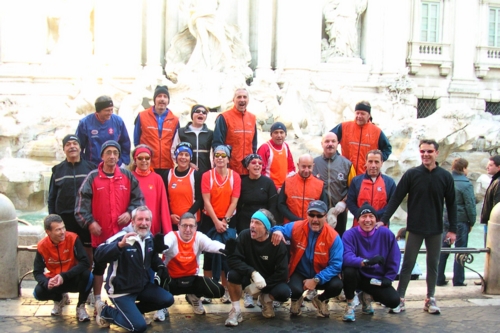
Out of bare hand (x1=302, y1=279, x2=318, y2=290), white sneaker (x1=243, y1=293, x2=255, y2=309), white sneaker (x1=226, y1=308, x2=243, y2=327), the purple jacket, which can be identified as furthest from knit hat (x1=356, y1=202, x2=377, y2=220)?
white sneaker (x1=226, y1=308, x2=243, y2=327)

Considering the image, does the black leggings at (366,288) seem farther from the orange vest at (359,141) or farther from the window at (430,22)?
the window at (430,22)

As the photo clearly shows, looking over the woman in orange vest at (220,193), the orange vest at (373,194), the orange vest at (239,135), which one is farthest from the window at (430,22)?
the woman in orange vest at (220,193)

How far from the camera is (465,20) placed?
65.3 feet

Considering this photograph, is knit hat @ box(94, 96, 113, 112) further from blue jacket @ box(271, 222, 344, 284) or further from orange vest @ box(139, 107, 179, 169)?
blue jacket @ box(271, 222, 344, 284)

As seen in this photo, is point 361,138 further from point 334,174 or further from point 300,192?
point 300,192

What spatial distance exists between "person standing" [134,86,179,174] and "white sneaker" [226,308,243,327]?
2.27 metres

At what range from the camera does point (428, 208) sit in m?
6.32

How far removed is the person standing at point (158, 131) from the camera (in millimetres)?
7445

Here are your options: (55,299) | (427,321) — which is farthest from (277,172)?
(55,299)

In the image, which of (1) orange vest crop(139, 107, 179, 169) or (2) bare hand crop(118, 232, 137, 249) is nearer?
(2) bare hand crop(118, 232, 137, 249)

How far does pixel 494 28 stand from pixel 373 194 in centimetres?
1628

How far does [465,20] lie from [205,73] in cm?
888

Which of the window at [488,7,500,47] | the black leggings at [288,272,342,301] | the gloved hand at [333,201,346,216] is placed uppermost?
the window at [488,7,500,47]

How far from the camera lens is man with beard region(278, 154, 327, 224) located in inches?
260
